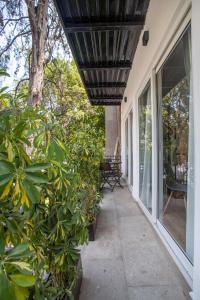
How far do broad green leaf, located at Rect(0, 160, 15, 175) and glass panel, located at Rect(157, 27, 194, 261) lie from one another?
1713 mm

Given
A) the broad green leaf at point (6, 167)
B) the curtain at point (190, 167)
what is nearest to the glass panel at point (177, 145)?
the curtain at point (190, 167)

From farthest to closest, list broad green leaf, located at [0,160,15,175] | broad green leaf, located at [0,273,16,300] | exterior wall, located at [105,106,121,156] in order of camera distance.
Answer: exterior wall, located at [105,106,121,156]
broad green leaf, located at [0,160,15,175]
broad green leaf, located at [0,273,16,300]

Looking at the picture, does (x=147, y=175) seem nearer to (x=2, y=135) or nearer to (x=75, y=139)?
(x=75, y=139)

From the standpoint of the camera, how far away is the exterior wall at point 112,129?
12.0m

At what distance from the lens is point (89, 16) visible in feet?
11.3

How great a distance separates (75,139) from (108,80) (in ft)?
11.8

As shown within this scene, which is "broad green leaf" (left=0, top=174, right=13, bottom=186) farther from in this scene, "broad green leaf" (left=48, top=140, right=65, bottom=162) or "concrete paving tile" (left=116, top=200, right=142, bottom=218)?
"concrete paving tile" (left=116, top=200, right=142, bottom=218)

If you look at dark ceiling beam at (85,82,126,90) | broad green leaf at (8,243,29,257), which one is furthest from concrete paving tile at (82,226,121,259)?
dark ceiling beam at (85,82,126,90)

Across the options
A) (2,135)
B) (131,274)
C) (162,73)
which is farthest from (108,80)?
(2,135)

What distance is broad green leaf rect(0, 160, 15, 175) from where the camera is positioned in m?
0.77

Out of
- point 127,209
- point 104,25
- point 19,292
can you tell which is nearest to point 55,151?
point 19,292

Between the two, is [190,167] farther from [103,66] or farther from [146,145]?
[103,66]

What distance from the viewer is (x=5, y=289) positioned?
26.2 inches

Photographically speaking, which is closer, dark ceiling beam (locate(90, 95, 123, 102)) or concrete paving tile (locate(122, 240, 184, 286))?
concrete paving tile (locate(122, 240, 184, 286))
